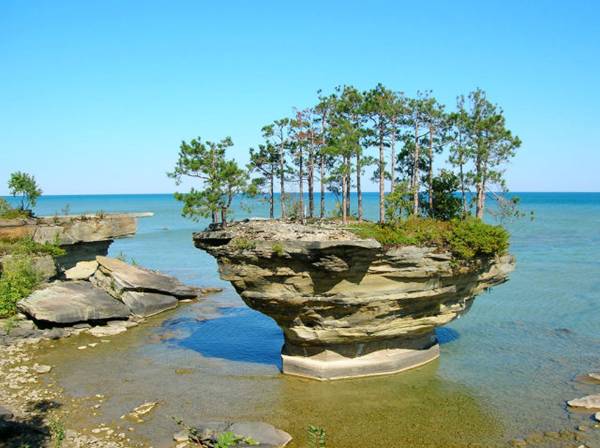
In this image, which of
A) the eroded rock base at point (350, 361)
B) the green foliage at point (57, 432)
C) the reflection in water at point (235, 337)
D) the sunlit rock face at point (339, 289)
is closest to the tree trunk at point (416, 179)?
the sunlit rock face at point (339, 289)

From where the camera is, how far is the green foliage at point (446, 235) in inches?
786

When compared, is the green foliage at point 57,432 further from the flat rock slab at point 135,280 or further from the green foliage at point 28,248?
the green foliage at point 28,248

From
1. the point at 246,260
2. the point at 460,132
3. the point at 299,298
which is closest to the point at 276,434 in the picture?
the point at 299,298

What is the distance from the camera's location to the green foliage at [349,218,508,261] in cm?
1997

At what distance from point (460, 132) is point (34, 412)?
66.1 feet

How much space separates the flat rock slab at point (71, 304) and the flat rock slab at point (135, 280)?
122 centimetres

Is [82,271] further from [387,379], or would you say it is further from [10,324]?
[387,379]

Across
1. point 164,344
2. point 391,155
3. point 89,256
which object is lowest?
point 164,344

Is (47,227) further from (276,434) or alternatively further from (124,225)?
(276,434)

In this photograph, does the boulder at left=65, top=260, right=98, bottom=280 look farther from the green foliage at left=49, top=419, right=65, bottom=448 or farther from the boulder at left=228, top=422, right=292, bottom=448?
the boulder at left=228, top=422, right=292, bottom=448

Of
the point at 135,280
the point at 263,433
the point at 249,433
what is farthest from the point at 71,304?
the point at 263,433

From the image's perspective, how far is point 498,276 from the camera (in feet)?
77.3

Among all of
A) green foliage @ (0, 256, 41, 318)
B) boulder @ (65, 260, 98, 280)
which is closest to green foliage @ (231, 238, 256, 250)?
green foliage @ (0, 256, 41, 318)

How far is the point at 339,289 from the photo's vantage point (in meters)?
20.0
